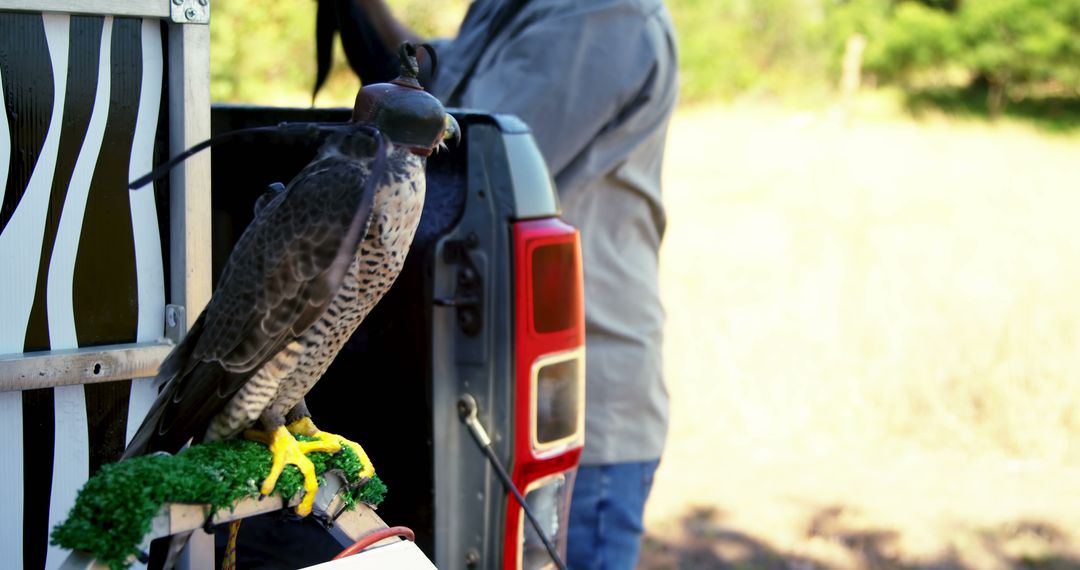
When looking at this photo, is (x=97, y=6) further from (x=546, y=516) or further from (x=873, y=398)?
(x=873, y=398)

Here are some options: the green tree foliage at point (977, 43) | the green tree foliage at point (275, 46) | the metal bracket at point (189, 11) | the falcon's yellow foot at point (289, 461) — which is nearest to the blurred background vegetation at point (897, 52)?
the green tree foliage at point (977, 43)

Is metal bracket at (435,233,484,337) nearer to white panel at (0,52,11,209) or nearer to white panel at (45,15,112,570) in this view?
white panel at (45,15,112,570)

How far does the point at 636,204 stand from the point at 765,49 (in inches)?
1211

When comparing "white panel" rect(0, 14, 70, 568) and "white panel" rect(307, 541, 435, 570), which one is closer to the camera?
"white panel" rect(307, 541, 435, 570)

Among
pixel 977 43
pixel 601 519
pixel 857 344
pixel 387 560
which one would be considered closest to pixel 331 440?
pixel 387 560

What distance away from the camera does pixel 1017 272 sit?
8531 millimetres

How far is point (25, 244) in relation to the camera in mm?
2029

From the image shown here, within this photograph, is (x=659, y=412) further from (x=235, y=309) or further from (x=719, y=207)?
(x=719, y=207)

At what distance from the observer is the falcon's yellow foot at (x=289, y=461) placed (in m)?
1.59

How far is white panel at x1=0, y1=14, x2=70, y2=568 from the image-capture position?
79.3 inches

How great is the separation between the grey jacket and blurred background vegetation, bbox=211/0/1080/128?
22.2 m

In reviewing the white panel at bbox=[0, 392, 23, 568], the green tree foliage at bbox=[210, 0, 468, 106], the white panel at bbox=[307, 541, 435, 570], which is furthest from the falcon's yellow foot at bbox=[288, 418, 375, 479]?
the green tree foliage at bbox=[210, 0, 468, 106]

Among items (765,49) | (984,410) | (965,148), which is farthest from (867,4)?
(984,410)

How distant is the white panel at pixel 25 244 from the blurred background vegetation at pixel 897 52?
77.4ft
